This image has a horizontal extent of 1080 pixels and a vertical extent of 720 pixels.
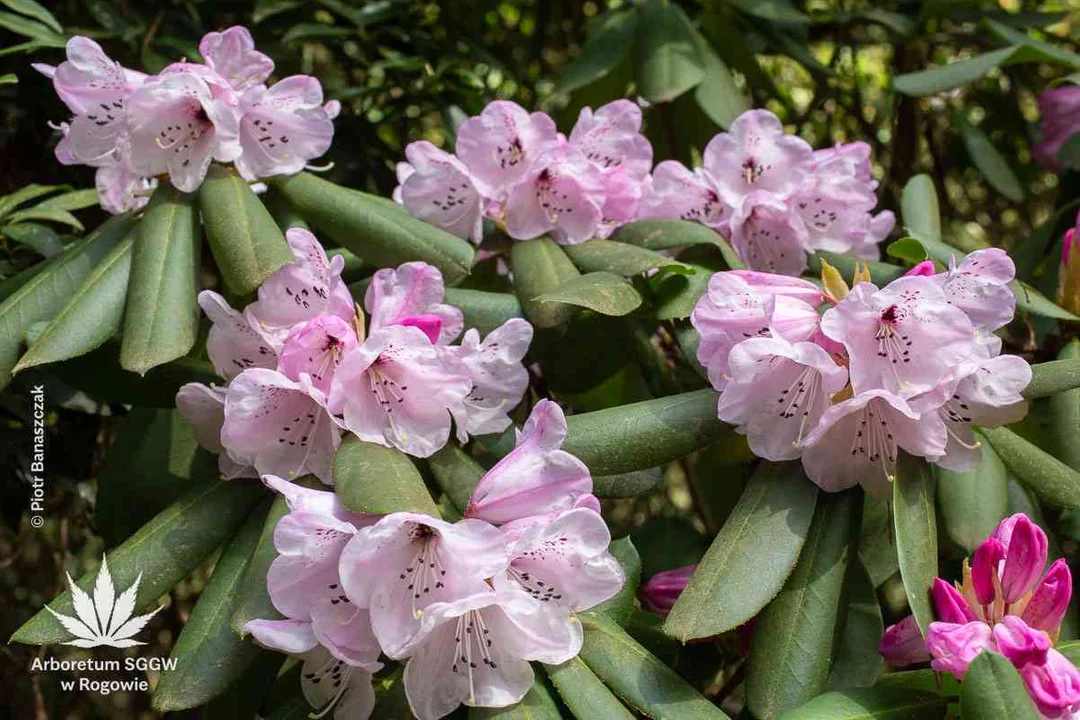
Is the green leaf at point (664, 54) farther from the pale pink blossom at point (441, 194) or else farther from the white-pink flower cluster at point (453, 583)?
the white-pink flower cluster at point (453, 583)

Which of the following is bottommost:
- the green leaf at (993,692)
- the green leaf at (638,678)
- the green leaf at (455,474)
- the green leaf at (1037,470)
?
the green leaf at (1037,470)

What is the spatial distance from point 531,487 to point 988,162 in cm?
139

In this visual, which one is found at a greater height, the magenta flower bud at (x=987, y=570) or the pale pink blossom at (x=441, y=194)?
the pale pink blossom at (x=441, y=194)

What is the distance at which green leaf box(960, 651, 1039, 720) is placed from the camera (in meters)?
0.77

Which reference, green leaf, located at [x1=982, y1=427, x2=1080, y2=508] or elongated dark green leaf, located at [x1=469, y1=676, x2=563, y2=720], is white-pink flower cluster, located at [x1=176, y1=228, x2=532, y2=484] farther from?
green leaf, located at [x1=982, y1=427, x2=1080, y2=508]

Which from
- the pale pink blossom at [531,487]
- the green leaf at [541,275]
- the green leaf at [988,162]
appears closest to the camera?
the pale pink blossom at [531,487]

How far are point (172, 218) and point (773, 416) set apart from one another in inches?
25.2

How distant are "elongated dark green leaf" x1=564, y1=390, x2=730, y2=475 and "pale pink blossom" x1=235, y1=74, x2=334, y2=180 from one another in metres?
0.46

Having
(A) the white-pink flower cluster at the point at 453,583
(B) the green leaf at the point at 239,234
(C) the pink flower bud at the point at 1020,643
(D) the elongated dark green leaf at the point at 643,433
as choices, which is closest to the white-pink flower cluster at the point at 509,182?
(B) the green leaf at the point at 239,234

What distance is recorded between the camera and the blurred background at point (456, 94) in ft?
5.06

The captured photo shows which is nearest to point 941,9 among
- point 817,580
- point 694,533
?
point 694,533

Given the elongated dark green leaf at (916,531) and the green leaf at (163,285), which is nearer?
the elongated dark green leaf at (916,531)

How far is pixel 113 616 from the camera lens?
3.22 ft

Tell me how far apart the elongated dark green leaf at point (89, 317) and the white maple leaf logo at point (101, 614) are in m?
0.21
